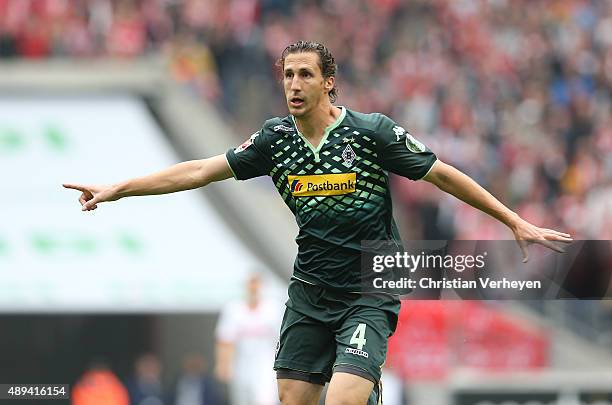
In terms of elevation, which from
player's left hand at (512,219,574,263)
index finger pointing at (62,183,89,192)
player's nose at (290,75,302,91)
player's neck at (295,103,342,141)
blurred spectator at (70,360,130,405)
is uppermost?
blurred spectator at (70,360,130,405)

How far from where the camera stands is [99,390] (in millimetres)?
15914

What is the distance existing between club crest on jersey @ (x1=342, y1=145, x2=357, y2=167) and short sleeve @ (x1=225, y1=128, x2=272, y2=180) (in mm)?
472

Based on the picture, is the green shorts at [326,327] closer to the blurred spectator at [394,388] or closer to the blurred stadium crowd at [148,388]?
the blurred spectator at [394,388]

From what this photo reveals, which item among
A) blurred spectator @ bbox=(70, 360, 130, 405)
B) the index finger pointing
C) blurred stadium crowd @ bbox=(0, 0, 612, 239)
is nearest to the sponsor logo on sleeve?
the index finger pointing

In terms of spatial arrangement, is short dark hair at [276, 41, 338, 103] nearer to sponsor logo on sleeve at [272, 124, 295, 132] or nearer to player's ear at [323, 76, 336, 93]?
player's ear at [323, 76, 336, 93]

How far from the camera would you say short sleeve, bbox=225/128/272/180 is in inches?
333

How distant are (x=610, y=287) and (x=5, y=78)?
1005 cm

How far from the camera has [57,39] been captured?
20094mm

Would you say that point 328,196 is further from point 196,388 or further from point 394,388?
point 196,388

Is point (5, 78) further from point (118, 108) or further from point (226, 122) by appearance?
point (226, 122)

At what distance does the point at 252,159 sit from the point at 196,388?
8164 mm

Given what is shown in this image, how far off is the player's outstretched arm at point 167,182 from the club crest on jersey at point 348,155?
0.72m

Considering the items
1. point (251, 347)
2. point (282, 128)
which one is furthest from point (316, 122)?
point (251, 347)

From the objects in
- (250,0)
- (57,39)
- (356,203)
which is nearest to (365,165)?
(356,203)
